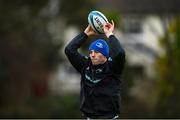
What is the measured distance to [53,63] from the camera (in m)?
34.1

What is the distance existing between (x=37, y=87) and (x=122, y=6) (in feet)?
38.4

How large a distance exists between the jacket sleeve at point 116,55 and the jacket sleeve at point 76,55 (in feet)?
1.41

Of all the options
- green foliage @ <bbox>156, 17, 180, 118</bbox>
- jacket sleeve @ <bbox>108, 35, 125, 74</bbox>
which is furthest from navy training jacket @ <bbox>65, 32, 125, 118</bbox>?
green foliage @ <bbox>156, 17, 180, 118</bbox>

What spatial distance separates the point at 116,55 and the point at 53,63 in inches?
1021

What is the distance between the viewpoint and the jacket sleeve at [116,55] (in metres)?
8.20

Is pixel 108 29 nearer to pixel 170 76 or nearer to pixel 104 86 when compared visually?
pixel 104 86

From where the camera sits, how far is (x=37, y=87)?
36062 millimetres

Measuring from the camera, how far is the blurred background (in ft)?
96.4

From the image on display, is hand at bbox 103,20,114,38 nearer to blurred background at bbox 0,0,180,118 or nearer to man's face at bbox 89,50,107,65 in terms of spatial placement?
man's face at bbox 89,50,107,65

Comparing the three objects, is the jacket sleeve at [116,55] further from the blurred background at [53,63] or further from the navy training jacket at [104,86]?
the blurred background at [53,63]

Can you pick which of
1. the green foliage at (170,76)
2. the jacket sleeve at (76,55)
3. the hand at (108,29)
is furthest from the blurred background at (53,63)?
the hand at (108,29)

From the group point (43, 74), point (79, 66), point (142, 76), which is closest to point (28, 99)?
point (43, 74)

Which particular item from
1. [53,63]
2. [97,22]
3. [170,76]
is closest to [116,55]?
Answer: [97,22]

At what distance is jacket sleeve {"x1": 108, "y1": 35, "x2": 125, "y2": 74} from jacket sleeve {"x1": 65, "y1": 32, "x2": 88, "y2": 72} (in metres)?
0.43
